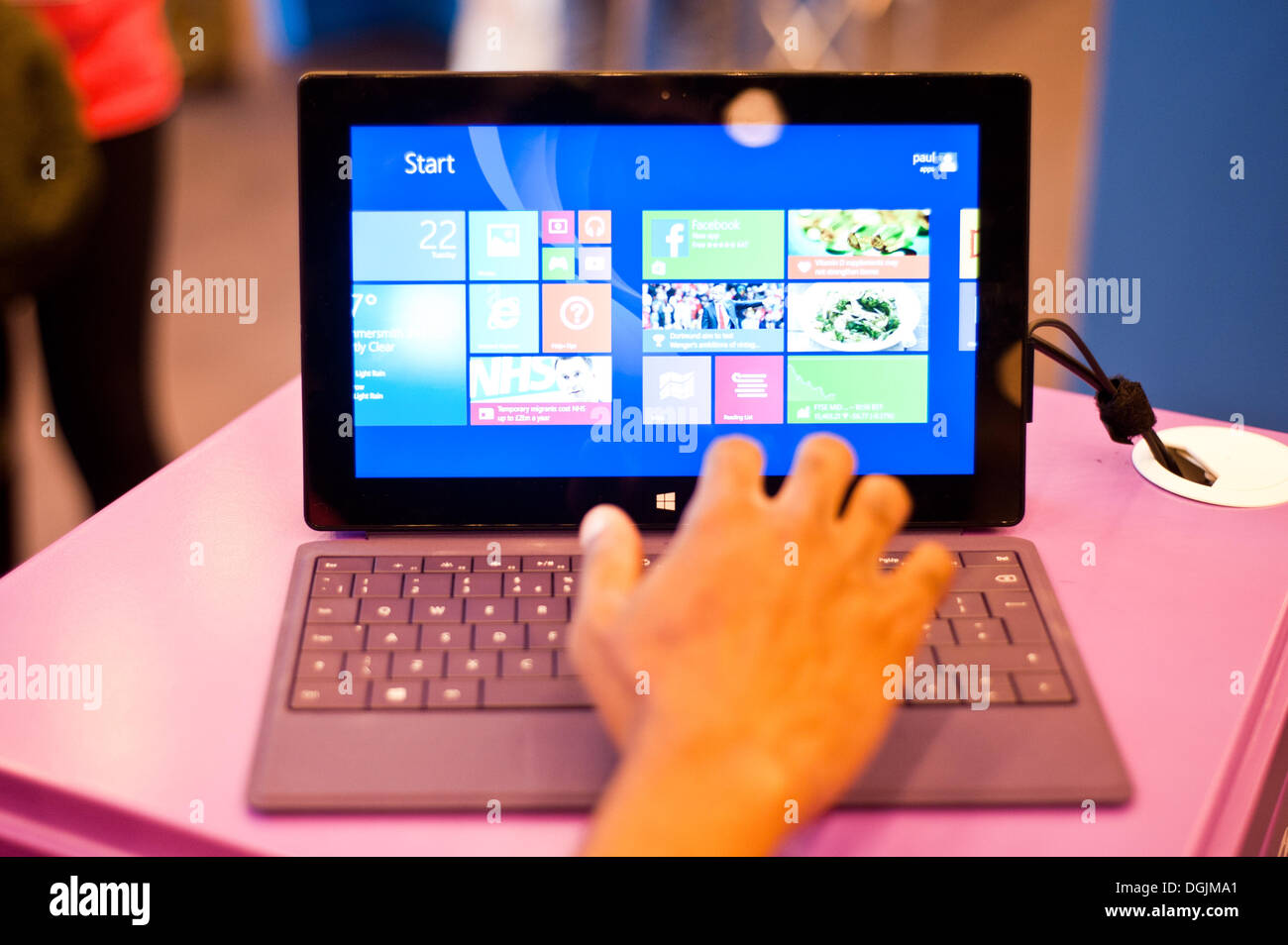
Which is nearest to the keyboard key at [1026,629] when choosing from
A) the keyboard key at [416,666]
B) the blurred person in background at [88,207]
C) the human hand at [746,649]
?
the human hand at [746,649]

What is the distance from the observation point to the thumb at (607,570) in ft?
1.81

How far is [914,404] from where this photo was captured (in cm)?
79

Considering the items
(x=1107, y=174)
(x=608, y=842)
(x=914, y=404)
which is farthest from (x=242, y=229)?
(x=608, y=842)

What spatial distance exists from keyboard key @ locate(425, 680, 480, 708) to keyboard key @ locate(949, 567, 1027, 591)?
0.32 meters

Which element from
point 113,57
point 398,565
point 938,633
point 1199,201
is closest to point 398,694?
point 398,565

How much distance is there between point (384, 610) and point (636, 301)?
0.28m

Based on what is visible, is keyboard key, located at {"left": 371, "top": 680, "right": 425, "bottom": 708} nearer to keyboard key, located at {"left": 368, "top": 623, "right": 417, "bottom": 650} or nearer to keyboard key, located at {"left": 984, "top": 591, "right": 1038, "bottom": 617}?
keyboard key, located at {"left": 368, "top": 623, "right": 417, "bottom": 650}

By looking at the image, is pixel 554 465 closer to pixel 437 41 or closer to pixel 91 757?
pixel 91 757

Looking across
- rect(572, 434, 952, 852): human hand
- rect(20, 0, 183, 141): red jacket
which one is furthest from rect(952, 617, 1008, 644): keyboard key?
rect(20, 0, 183, 141): red jacket

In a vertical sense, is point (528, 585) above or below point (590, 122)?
below

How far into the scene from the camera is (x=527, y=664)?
637mm

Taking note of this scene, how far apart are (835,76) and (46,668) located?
25.6 inches

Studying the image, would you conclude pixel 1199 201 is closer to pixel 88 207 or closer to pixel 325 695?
pixel 325 695

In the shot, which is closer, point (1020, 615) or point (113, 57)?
point (1020, 615)
